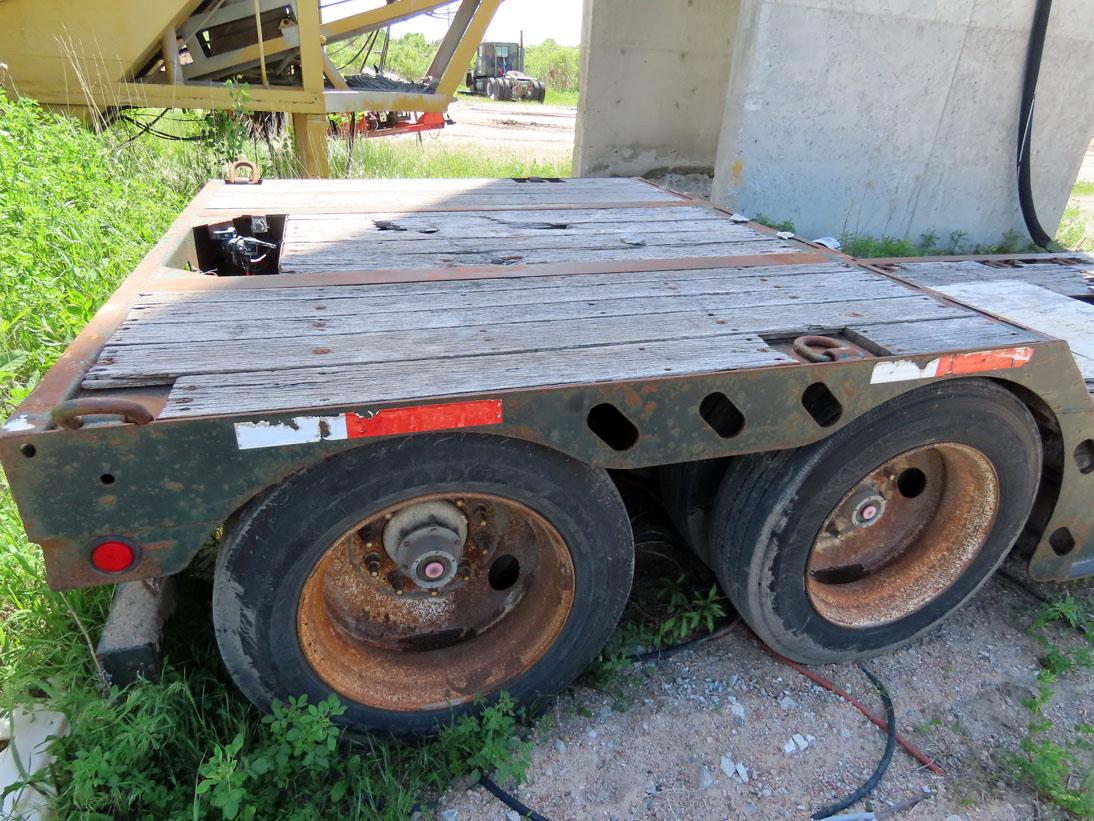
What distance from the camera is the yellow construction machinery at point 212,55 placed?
6.18 meters

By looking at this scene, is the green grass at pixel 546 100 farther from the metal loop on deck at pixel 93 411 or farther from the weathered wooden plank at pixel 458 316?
the metal loop on deck at pixel 93 411

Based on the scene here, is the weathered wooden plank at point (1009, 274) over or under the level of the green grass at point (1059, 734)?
over

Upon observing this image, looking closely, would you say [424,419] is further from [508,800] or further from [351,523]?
[508,800]

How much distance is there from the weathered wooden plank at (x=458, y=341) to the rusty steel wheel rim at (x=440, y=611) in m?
0.47

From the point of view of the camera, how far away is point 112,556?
1.72 metres

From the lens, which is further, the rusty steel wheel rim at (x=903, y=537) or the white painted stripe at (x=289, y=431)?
the rusty steel wheel rim at (x=903, y=537)

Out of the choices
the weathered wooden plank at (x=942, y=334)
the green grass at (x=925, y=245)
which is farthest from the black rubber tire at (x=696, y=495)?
the green grass at (x=925, y=245)

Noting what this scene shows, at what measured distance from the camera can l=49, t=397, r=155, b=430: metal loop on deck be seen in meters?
1.55

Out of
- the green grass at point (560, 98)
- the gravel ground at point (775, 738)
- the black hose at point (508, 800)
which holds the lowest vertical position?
the green grass at point (560, 98)

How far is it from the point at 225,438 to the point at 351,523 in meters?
0.40

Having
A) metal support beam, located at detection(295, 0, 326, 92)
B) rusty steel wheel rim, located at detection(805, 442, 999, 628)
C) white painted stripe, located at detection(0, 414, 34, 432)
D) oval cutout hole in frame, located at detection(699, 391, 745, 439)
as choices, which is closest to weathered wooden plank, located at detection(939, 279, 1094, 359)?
rusty steel wheel rim, located at detection(805, 442, 999, 628)

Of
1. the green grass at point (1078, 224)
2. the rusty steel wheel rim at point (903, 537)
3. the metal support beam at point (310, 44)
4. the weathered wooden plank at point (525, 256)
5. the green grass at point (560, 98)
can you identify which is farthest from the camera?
the green grass at point (560, 98)

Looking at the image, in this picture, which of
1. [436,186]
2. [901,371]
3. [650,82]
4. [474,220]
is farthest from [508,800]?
[650,82]

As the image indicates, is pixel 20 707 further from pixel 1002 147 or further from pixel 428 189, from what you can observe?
pixel 1002 147
